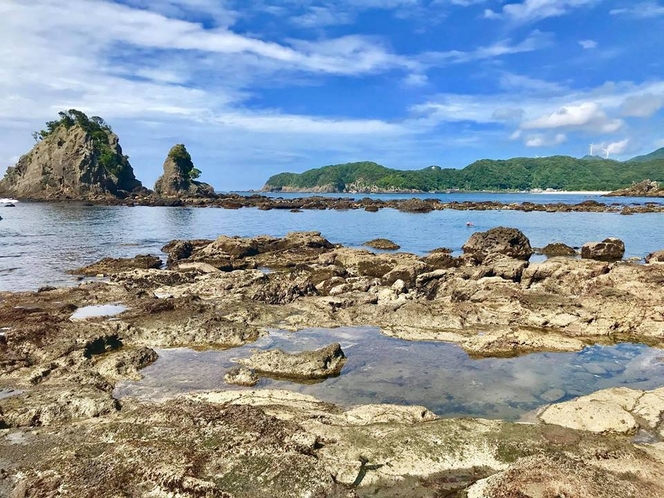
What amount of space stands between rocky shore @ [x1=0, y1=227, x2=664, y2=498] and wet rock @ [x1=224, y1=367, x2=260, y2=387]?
0.05 meters

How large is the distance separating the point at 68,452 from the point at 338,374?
314 inches

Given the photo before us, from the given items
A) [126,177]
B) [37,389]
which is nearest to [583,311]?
[37,389]

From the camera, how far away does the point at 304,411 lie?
1076 centimetres

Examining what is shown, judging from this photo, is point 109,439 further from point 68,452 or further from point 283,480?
point 283,480

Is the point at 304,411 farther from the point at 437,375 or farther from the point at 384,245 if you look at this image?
the point at 384,245

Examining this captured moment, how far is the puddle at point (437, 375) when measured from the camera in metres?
12.6

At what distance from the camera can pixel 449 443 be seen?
359 inches

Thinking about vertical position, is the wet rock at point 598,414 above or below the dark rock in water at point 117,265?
below

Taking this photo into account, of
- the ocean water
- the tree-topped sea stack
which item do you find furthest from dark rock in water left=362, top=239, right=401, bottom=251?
the tree-topped sea stack

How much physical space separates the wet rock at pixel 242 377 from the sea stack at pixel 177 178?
155708mm

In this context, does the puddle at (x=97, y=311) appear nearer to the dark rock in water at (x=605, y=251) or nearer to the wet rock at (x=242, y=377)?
the wet rock at (x=242, y=377)

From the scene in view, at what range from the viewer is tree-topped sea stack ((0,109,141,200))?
460 feet

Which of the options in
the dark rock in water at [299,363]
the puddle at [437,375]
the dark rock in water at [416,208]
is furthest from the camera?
the dark rock in water at [416,208]

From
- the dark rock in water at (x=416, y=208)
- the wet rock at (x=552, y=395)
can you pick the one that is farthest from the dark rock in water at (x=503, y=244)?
the dark rock in water at (x=416, y=208)
